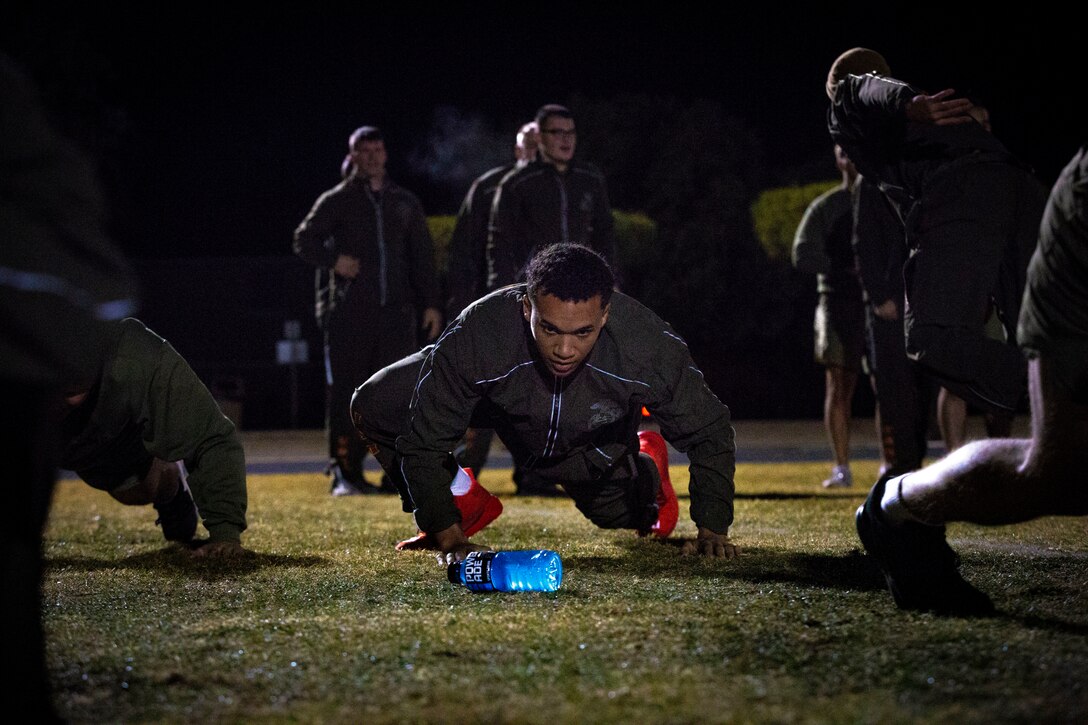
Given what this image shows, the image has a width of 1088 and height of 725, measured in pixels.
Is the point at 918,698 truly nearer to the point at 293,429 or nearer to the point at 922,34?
the point at 293,429

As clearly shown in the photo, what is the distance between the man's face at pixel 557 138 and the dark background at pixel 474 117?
10.2m

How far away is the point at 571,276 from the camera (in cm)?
390

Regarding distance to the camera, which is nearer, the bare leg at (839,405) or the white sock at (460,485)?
the white sock at (460,485)

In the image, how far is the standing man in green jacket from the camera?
4152 millimetres

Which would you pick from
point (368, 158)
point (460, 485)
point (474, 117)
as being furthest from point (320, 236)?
point (474, 117)

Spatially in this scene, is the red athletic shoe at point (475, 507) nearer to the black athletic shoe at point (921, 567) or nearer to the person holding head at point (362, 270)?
the black athletic shoe at point (921, 567)

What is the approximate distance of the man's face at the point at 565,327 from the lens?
3.87 m

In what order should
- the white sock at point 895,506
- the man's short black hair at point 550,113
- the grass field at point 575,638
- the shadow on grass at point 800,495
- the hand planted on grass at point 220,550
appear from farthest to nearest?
the man's short black hair at point 550,113 → the shadow on grass at point 800,495 → the hand planted on grass at point 220,550 → the white sock at point 895,506 → the grass field at point 575,638

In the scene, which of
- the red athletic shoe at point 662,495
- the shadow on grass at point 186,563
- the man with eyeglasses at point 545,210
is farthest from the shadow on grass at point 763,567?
the man with eyeglasses at point 545,210

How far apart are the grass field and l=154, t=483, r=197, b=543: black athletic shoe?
13 cm

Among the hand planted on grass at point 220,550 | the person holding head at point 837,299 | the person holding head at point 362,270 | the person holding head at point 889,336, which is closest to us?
the hand planted on grass at point 220,550

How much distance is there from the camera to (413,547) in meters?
4.68

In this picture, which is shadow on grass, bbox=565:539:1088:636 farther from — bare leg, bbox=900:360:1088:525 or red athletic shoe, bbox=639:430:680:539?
bare leg, bbox=900:360:1088:525

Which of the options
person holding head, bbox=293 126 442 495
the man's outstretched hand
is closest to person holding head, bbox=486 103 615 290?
person holding head, bbox=293 126 442 495
